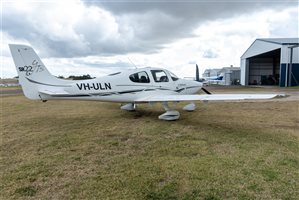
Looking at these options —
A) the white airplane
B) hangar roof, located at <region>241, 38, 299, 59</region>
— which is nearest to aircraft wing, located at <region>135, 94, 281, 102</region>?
the white airplane

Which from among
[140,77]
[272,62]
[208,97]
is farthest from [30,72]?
[272,62]

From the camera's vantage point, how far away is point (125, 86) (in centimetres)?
876

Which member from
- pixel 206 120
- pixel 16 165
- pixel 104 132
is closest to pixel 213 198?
pixel 16 165

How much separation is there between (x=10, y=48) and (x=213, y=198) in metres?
7.77

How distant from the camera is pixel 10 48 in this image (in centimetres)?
770

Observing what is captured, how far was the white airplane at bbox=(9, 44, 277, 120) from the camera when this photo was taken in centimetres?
803

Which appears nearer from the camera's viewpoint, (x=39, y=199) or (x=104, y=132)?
(x=39, y=199)

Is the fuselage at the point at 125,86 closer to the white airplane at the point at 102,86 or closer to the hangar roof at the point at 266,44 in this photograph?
the white airplane at the point at 102,86

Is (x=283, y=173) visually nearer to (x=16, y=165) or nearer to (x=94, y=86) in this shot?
(x=16, y=165)

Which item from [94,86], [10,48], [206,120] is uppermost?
[10,48]

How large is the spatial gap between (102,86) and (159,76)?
2.31 m

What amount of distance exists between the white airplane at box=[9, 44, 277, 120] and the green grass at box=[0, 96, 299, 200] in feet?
3.92

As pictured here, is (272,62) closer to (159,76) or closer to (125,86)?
(159,76)

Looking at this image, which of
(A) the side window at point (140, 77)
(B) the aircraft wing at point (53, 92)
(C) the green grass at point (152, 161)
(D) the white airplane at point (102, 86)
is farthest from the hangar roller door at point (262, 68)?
(B) the aircraft wing at point (53, 92)
